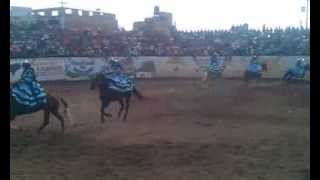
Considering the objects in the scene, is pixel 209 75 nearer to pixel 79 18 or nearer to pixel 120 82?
pixel 120 82

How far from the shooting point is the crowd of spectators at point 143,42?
11.7 ft

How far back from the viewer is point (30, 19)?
324cm

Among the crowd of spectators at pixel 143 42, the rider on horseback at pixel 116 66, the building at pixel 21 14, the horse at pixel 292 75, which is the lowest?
the horse at pixel 292 75

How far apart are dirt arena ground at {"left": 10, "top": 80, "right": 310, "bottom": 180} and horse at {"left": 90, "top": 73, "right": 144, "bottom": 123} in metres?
0.06

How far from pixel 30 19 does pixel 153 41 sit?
1.12 m

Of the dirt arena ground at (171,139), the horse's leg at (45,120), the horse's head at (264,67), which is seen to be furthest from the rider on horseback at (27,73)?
the horse's head at (264,67)

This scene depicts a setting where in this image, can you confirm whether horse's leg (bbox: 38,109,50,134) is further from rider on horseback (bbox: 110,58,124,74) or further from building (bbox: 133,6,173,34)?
building (bbox: 133,6,173,34)

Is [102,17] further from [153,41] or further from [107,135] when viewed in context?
[107,135]

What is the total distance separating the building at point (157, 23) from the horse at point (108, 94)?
2.14 ft

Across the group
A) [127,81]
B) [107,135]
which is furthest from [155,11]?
[107,135]

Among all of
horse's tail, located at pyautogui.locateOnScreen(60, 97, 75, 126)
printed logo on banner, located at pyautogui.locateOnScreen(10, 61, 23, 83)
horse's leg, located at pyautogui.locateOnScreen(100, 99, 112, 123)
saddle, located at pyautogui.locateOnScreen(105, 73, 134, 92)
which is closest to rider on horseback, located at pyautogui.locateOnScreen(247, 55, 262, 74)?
saddle, located at pyautogui.locateOnScreen(105, 73, 134, 92)

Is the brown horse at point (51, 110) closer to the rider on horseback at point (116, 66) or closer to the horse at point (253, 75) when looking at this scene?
the rider on horseback at point (116, 66)

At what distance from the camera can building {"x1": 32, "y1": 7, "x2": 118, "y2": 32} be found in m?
3.43

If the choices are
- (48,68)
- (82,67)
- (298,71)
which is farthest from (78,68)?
(298,71)
